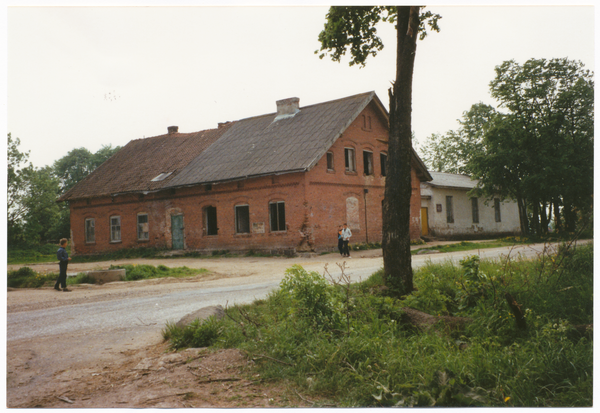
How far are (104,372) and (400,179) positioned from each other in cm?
415

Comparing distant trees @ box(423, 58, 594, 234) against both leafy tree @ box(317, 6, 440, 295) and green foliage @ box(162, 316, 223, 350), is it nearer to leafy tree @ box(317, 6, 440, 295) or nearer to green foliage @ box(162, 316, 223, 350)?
leafy tree @ box(317, 6, 440, 295)

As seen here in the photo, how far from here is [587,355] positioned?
3.98m

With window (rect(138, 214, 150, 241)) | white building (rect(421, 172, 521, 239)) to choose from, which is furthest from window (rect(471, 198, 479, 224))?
window (rect(138, 214, 150, 241))

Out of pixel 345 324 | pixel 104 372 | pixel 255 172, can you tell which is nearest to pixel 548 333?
pixel 345 324

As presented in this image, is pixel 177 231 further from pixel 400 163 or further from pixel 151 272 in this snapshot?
pixel 400 163

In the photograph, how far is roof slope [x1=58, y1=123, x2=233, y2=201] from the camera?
2681 centimetres

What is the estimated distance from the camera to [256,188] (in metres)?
22.3

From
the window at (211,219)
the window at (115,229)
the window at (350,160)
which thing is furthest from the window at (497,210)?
the window at (115,229)

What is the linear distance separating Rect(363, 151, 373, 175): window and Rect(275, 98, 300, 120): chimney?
Answer: 4296 millimetres

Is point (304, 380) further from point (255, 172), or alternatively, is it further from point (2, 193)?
point (255, 172)

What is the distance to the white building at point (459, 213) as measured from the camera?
99.2 ft

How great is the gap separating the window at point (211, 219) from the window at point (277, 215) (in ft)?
12.5

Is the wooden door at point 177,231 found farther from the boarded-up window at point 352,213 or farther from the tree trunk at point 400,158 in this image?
the tree trunk at point 400,158

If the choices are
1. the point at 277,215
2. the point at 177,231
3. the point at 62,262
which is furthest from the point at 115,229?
the point at 62,262
